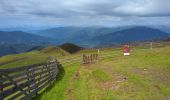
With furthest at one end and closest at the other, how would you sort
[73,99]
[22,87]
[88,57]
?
[88,57], [73,99], [22,87]

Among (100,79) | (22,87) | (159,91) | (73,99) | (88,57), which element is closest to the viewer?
(22,87)

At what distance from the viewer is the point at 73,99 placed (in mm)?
21047

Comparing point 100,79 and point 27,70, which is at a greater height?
point 27,70

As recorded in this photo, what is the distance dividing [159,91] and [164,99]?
3183 millimetres

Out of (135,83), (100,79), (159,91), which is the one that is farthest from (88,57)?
(159,91)

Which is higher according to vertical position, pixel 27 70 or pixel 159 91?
pixel 27 70

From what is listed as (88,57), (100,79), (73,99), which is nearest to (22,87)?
(73,99)

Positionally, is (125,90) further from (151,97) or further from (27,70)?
(27,70)

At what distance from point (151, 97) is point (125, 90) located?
3458 mm

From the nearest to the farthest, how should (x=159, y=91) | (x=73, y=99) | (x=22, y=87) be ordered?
1. (x=22, y=87)
2. (x=73, y=99)
3. (x=159, y=91)

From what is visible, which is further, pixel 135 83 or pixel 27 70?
pixel 135 83

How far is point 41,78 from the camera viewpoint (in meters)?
A: 26.2

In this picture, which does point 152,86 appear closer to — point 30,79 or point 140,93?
point 140,93

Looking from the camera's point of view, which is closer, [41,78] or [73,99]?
[73,99]
